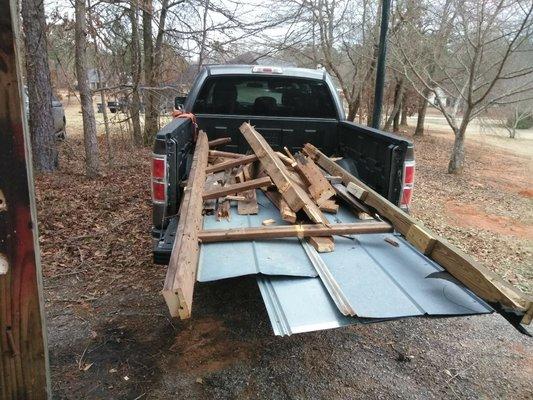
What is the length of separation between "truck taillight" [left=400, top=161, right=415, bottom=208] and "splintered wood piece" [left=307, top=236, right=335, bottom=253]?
44.2 inches

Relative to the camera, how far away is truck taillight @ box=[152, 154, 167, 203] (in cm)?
368

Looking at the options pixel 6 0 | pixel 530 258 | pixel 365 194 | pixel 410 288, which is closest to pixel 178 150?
pixel 365 194

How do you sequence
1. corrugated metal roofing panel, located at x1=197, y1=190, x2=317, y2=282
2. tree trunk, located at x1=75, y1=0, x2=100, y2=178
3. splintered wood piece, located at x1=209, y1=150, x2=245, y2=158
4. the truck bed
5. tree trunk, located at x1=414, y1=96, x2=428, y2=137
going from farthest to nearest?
tree trunk, located at x1=414, y1=96, x2=428, y2=137, tree trunk, located at x1=75, y1=0, x2=100, y2=178, splintered wood piece, located at x1=209, y1=150, x2=245, y2=158, corrugated metal roofing panel, located at x1=197, y1=190, x2=317, y2=282, the truck bed

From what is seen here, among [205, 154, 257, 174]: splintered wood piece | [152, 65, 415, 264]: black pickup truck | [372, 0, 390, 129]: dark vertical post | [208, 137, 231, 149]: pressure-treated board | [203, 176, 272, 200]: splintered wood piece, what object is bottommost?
[203, 176, 272, 200]: splintered wood piece

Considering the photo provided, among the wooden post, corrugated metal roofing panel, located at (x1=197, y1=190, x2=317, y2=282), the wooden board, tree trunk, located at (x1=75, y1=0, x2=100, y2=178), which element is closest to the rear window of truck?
the wooden board

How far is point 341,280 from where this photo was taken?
269 centimetres

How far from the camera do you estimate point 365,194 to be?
12.4ft

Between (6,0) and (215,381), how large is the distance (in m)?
2.55

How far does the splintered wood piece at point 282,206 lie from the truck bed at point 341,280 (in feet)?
0.72

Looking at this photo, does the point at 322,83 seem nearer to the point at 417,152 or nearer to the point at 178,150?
the point at 178,150

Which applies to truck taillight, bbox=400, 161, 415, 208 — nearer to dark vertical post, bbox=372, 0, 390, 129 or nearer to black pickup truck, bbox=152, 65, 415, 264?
black pickup truck, bbox=152, 65, 415, 264

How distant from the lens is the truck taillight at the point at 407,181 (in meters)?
3.82

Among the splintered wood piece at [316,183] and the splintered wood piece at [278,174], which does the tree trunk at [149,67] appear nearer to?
the splintered wood piece at [278,174]

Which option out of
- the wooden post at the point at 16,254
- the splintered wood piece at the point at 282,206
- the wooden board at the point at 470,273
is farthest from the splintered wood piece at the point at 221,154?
the wooden post at the point at 16,254
